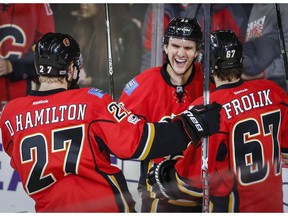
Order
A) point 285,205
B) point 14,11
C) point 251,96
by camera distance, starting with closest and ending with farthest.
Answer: point 251,96 < point 285,205 < point 14,11

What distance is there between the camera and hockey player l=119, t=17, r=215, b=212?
1.94 metres

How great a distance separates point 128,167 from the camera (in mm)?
2293

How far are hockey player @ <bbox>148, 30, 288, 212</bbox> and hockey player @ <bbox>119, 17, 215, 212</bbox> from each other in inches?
6.0

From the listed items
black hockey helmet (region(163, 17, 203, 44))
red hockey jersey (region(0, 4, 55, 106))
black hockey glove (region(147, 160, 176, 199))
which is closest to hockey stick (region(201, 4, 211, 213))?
black hockey glove (region(147, 160, 176, 199))

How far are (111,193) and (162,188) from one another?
0.97 feet

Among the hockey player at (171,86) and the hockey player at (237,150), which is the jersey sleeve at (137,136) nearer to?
the hockey player at (237,150)

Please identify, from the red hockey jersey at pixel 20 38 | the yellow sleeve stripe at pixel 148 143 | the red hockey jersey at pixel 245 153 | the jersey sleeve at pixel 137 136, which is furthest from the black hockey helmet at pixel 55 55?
the red hockey jersey at pixel 20 38

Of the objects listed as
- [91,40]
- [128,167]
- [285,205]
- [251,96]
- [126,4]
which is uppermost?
[126,4]

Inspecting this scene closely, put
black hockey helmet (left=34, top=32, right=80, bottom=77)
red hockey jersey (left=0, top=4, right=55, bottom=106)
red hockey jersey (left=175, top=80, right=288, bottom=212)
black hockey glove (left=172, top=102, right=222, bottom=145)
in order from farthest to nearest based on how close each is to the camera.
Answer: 1. red hockey jersey (left=0, top=4, right=55, bottom=106)
2. red hockey jersey (left=175, top=80, right=288, bottom=212)
3. black hockey helmet (left=34, top=32, right=80, bottom=77)
4. black hockey glove (left=172, top=102, right=222, bottom=145)

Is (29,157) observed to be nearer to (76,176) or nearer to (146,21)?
(76,176)

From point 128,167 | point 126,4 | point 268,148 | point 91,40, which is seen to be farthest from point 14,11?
point 268,148

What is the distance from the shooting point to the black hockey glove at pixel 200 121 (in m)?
1.39

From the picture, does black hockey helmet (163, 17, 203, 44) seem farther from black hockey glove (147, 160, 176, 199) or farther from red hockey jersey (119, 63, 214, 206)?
black hockey glove (147, 160, 176, 199)

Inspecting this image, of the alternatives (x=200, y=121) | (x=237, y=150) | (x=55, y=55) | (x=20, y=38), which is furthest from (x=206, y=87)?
(x=20, y=38)
